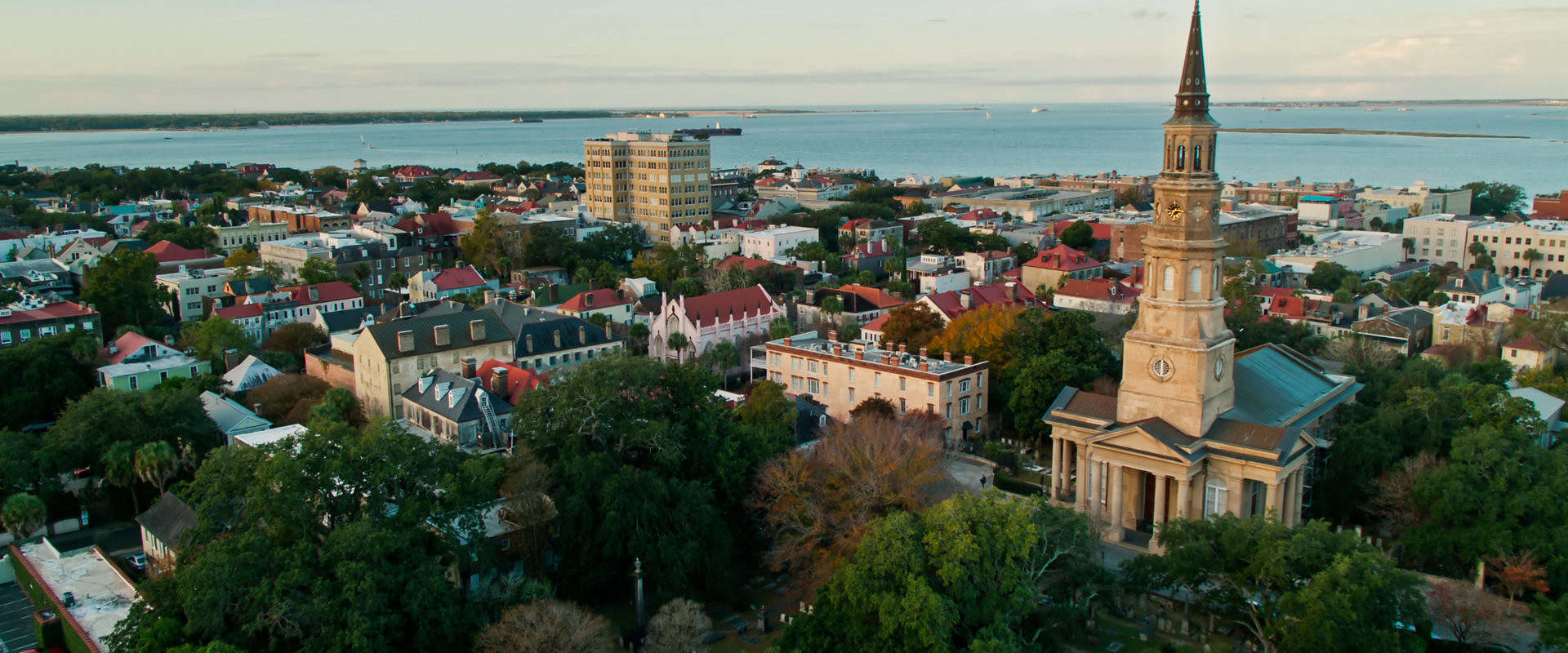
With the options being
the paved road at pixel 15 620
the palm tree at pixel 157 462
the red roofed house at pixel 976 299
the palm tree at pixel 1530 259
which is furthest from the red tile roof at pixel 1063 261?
the paved road at pixel 15 620

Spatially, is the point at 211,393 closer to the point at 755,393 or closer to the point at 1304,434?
the point at 755,393

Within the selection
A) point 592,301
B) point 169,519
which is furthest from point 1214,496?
point 592,301

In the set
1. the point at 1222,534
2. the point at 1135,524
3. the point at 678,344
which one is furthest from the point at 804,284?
the point at 1222,534

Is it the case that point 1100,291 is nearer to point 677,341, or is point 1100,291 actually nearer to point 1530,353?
point 1530,353

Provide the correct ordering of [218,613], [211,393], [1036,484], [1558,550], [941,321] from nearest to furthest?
[218,613] → [1558,550] → [1036,484] → [211,393] → [941,321]

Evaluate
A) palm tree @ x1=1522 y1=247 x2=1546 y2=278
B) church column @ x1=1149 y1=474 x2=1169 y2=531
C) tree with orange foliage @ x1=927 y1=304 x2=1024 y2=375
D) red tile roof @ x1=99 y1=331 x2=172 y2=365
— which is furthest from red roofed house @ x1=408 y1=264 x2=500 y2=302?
palm tree @ x1=1522 y1=247 x2=1546 y2=278

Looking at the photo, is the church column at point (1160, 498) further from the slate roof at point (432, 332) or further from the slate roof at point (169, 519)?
the slate roof at point (432, 332)

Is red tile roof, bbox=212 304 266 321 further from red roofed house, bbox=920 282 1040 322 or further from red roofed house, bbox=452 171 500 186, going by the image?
red roofed house, bbox=452 171 500 186
